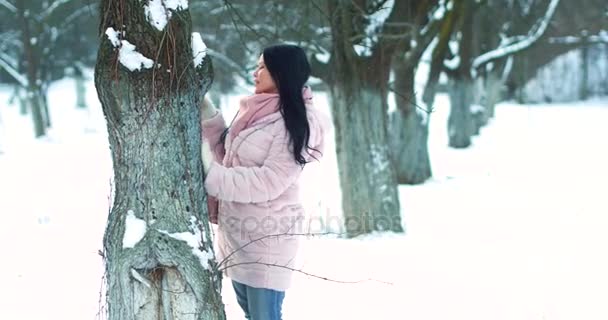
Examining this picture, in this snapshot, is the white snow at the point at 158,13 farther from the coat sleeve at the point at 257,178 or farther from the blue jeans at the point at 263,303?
the blue jeans at the point at 263,303

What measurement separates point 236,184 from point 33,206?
840 centimetres

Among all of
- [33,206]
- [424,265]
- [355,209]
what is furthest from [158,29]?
[33,206]

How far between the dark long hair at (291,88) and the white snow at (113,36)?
1.92ft

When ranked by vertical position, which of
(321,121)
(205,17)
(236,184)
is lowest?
(236,184)

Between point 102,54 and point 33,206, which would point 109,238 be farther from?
point 33,206

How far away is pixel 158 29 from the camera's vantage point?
267cm

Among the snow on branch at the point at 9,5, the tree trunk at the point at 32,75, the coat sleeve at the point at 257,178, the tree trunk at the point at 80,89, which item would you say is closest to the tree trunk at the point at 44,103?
the tree trunk at the point at 32,75

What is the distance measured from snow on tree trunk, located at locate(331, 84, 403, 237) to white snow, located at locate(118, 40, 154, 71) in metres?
5.14

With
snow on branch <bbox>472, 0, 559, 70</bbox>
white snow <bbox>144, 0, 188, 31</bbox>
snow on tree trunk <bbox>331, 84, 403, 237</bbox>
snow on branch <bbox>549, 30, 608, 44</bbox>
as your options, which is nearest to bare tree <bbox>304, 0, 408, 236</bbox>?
snow on tree trunk <bbox>331, 84, 403, 237</bbox>

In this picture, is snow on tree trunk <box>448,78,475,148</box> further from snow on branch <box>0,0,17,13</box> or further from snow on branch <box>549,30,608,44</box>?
snow on branch <box>0,0,17,13</box>

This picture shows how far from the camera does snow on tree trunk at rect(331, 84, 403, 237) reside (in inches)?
304

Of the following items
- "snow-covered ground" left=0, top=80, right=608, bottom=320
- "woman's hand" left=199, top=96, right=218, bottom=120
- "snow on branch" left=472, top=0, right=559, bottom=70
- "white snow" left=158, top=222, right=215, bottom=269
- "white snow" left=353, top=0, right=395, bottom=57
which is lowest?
"snow-covered ground" left=0, top=80, right=608, bottom=320

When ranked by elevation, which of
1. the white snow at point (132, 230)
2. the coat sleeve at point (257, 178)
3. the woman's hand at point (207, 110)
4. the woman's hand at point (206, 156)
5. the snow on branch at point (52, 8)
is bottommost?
the white snow at point (132, 230)

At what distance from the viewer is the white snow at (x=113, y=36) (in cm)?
263
